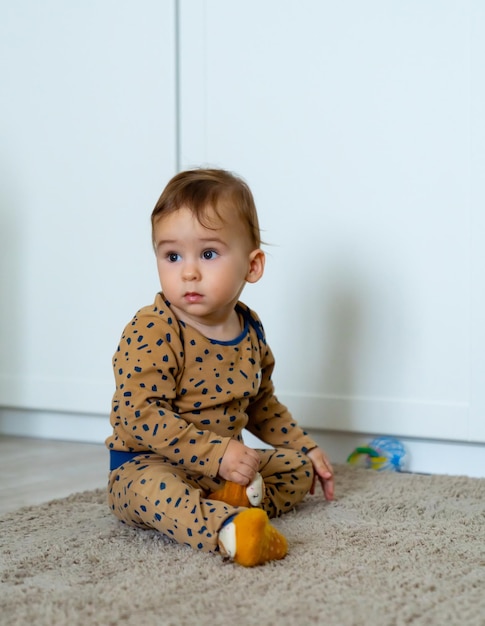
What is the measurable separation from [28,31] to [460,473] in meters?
1.24

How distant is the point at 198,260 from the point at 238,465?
0.90 feet

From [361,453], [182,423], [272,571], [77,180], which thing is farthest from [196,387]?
[77,180]

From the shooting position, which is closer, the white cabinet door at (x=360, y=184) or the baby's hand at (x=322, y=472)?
the baby's hand at (x=322, y=472)

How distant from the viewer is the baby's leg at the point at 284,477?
3.86ft

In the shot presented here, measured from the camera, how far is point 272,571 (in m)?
0.90

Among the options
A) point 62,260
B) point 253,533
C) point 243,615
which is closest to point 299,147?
point 62,260

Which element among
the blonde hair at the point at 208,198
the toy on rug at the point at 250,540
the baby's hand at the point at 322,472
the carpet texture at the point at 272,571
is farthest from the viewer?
the baby's hand at the point at 322,472

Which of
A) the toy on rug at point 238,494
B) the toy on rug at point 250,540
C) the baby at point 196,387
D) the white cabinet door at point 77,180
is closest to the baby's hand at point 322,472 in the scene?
the baby at point 196,387

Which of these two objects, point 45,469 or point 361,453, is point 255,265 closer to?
point 361,453

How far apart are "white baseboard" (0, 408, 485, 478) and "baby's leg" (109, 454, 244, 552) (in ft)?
1.69

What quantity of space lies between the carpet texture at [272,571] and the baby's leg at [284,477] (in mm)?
22

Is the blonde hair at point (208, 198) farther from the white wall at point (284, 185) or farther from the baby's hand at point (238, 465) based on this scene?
the white wall at point (284, 185)

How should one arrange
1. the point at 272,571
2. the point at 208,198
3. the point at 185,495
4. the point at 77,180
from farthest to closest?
1. the point at 77,180
2. the point at 208,198
3. the point at 185,495
4. the point at 272,571

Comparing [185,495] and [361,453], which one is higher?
[185,495]
